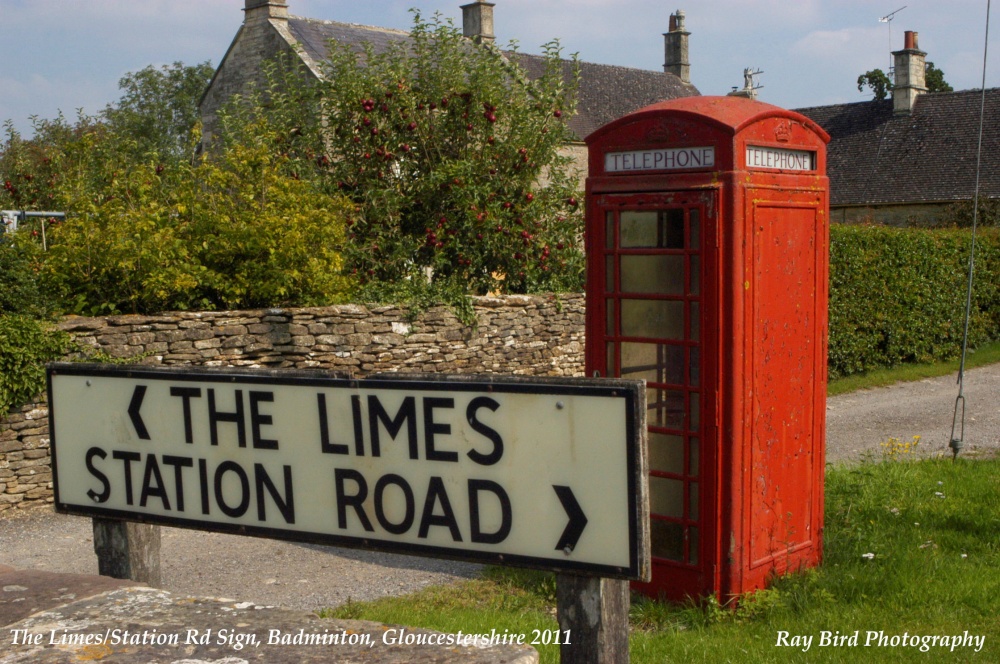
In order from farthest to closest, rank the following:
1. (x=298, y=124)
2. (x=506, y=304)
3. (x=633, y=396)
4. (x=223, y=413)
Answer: (x=298, y=124)
(x=506, y=304)
(x=223, y=413)
(x=633, y=396)

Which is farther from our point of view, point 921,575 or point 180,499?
point 921,575

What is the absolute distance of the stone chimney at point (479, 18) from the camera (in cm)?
3316

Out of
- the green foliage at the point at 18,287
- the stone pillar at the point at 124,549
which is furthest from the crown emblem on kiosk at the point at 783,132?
the green foliage at the point at 18,287

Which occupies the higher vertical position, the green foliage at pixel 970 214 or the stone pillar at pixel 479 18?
the stone pillar at pixel 479 18

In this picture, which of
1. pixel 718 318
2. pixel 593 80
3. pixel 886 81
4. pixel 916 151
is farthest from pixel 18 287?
pixel 886 81

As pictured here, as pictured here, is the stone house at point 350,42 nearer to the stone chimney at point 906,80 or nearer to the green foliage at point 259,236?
the stone chimney at point 906,80

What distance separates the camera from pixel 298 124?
1421 cm

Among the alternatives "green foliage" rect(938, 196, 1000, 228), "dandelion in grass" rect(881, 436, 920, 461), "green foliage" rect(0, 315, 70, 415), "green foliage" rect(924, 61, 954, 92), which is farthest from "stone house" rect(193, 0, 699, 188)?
"green foliage" rect(924, 61, 954, 92)

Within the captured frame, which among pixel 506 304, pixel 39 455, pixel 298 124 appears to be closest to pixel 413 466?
pixel 39 455

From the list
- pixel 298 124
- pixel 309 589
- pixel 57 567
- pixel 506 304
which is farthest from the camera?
pixel 298 124

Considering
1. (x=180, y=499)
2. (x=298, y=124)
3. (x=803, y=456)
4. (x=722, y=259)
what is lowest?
(x=803, y=456)

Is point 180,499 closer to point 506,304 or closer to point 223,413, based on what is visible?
point 223,413

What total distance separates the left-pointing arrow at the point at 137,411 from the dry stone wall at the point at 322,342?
168 inches

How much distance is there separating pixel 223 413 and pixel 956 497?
6336 millimetres
